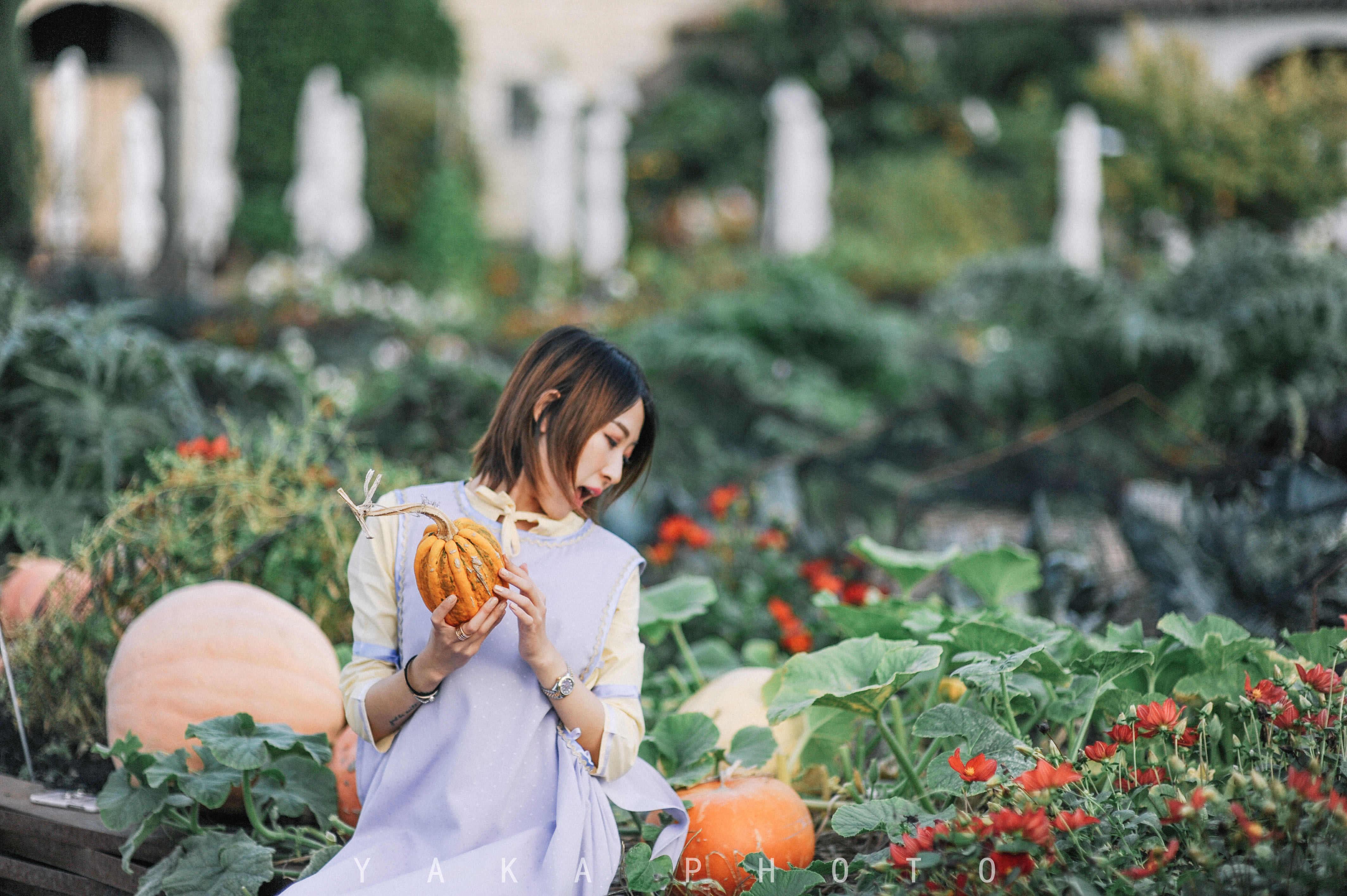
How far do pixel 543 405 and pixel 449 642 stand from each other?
1.24ft

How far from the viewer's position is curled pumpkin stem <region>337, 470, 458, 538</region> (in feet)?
4.92

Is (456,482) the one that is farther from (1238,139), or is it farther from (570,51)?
(570,51)

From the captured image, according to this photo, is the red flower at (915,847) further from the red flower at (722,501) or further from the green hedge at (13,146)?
the green hedge at (13,146)

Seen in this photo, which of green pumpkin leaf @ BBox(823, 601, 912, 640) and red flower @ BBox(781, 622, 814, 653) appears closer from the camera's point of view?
green pumpkin leaf @ BBox(823, 601, 912, 640)

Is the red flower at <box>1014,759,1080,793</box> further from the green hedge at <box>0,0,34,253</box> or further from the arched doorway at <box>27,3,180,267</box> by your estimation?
the arched doorway at <box>27,3,180,267</box>

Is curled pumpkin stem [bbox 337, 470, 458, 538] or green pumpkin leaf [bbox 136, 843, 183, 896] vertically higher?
curled pumpkin stem [bbox 337, 470, 458, 538]

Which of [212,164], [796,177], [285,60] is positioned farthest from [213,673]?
[285,60]

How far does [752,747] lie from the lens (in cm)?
206

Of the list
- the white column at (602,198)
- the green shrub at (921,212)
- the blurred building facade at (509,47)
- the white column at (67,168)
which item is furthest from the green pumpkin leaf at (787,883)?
the blurred building facade at (509,47)

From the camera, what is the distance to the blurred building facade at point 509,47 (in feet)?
49.9

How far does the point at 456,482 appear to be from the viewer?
1.83 metres

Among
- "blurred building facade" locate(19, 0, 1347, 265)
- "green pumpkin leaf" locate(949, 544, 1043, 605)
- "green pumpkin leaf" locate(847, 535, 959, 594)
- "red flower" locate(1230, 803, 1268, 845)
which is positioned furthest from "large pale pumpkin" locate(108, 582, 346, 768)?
"blurred building facade" locate(19, 0, 1347, 265)

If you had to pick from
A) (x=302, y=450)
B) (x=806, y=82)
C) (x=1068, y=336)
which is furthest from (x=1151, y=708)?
(x=806, y=82)

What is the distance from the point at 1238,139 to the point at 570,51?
11140 millimetres
